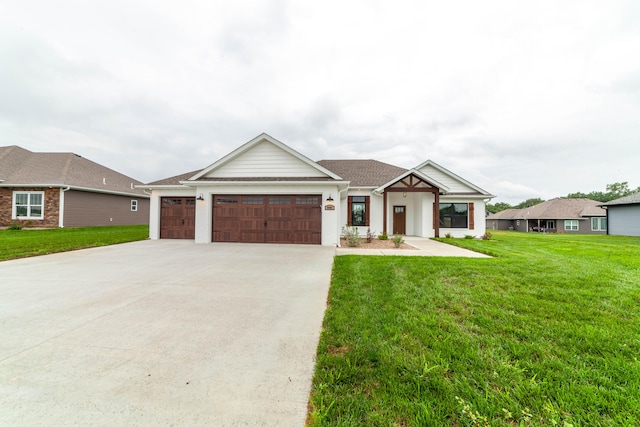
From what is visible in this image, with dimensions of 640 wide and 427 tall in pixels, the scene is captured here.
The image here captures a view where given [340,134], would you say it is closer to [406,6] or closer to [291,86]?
[291,86]

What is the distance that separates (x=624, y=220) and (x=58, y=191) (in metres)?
43.2

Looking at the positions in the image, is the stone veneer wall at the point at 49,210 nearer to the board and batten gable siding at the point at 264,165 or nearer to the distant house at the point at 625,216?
the board and batten gable siding at the point at 264,165

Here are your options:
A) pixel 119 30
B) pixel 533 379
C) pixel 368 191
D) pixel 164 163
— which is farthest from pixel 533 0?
pixel 164 163

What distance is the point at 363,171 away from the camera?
1758 cm

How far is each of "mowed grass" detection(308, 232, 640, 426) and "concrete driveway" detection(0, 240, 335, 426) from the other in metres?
0.42

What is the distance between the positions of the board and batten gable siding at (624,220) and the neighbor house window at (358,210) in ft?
73.5

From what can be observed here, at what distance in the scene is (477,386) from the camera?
1.96 meters

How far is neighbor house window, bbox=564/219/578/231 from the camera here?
1236 inches

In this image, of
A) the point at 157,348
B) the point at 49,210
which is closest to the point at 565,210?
the point at 157,348

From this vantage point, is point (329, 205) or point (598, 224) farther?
point (598, 224)

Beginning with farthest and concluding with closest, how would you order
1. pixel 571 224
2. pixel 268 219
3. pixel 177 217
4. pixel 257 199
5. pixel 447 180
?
pixel 571 224 < pixel 447 180 < pixel 177 217 < pixel 257 199 < pixel 268 219

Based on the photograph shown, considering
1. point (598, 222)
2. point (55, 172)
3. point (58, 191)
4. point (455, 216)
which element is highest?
point (55, 172)

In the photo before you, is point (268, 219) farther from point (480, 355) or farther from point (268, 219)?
point (480, 355)

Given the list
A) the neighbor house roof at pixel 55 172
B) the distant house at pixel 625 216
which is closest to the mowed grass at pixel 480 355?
the neighbor house roof at pixel 55 172
